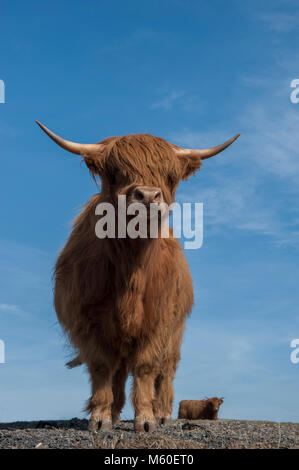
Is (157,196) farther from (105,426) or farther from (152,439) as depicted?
(105,426)

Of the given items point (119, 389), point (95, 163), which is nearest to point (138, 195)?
point (95, 163)

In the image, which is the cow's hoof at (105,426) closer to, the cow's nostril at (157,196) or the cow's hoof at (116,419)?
the cow's hoof at (116,419)

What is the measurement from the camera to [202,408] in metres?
15.3

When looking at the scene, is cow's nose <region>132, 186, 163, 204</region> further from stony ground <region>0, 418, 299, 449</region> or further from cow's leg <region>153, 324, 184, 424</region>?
cow's leg <region>153, 324, 184, 424</region>

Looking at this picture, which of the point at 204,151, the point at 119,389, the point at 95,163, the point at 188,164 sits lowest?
the point at 119,389

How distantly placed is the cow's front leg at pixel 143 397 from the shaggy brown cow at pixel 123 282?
1 cm

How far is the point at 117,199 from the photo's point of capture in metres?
6.39

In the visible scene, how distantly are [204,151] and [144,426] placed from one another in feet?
10.6

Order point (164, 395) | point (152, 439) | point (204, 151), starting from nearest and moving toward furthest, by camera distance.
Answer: point (152, 439), point (204, 151), point (164, 395)

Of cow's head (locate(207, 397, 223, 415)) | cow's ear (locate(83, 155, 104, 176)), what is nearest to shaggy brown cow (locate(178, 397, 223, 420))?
cow's head (locate(207, 397, 223, 415))

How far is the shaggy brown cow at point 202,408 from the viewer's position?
50.0 ft

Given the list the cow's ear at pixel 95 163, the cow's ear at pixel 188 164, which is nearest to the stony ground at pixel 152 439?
the cow's ear at pixel 95 163
